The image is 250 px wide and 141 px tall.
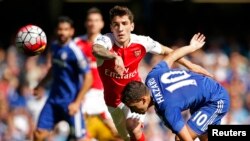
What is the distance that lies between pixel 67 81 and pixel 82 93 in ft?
1.19

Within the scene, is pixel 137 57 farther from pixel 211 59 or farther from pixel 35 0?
pixel 35 0

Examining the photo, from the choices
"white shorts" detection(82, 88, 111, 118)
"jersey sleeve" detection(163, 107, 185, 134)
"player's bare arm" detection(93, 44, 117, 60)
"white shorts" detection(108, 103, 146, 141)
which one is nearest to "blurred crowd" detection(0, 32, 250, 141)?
"white shorts" detection(82, 88, 111, 118)

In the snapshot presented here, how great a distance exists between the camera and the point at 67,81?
13.4 meters

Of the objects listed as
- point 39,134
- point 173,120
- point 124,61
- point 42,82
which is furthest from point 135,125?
point 42,82

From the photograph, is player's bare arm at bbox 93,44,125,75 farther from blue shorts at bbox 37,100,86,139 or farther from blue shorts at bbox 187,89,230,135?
blue shorts at bbox 37,100,86,139

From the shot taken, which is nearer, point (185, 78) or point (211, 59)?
point (185, 78)

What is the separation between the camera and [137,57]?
37.7 ft

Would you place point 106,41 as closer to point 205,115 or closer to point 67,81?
point 205,115

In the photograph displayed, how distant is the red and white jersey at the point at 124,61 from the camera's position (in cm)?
1131

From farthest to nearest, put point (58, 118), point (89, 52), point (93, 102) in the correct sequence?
point (93, 102) < point (89, 52) < point (58, 118)

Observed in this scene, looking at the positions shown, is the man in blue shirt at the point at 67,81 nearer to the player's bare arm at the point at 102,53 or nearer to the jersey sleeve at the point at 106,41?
the jersey sleeve at the point at 106,41

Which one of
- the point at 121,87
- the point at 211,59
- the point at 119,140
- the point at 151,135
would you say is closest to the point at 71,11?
the point at 211,59

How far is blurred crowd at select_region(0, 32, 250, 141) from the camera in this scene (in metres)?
16.0

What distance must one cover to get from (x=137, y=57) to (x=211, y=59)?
698cm
